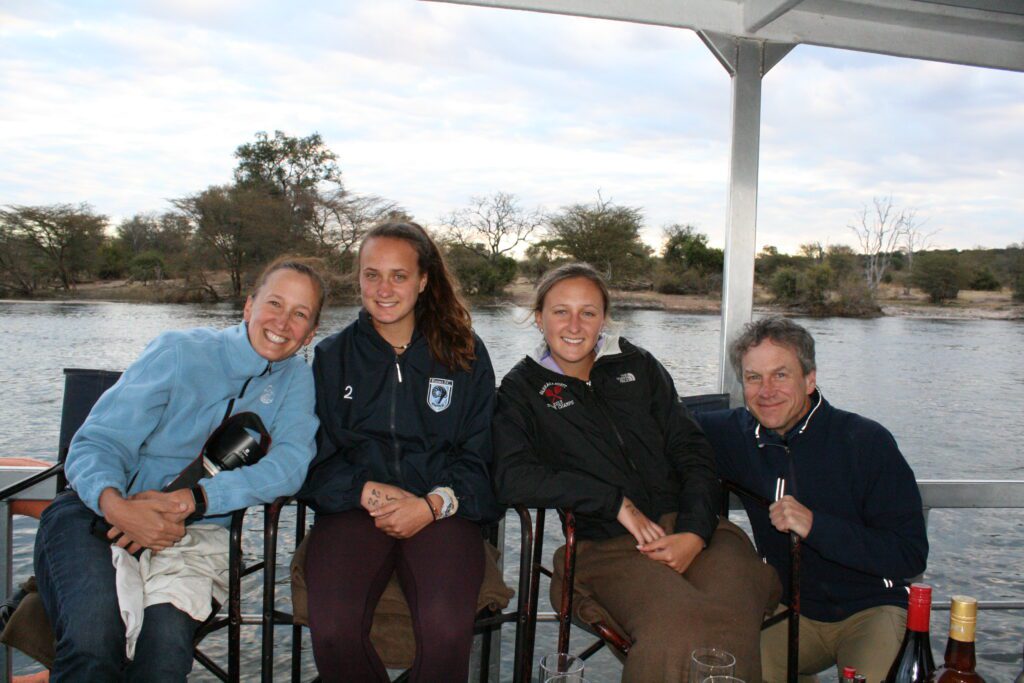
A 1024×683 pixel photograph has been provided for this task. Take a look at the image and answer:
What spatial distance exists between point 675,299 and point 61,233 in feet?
17.1

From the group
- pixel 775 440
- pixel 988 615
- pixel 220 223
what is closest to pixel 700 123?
pixel 220 223

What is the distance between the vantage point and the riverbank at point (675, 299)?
3453 millimetres

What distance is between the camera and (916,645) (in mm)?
1147

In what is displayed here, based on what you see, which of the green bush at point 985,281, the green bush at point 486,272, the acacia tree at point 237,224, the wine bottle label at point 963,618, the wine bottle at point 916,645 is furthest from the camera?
the green bush at point 985,281

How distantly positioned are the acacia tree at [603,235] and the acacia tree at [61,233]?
3.75m

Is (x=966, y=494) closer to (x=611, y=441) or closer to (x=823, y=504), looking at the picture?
(x=823, y=504)

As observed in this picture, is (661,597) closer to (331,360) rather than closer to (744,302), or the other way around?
(331,360)

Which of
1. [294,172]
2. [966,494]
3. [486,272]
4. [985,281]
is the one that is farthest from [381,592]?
[985,281]

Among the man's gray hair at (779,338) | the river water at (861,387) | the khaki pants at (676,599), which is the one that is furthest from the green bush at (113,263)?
the man's gray hair at (779,338)

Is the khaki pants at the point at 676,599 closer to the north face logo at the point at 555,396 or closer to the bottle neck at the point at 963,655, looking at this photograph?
the north face logo at the point at 555,396

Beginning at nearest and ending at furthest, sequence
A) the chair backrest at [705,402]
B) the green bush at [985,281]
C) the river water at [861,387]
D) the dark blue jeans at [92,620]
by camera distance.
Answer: the dark blue jeans at [92,620]
the chair backrest at [705,402]
the river water at [861,387]
the green bush at [985,281]

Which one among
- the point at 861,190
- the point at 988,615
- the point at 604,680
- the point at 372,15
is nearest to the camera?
the point at 604,680

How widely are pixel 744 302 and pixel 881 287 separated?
A: 7888 millimetres

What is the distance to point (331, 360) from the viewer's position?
6.69 feet
